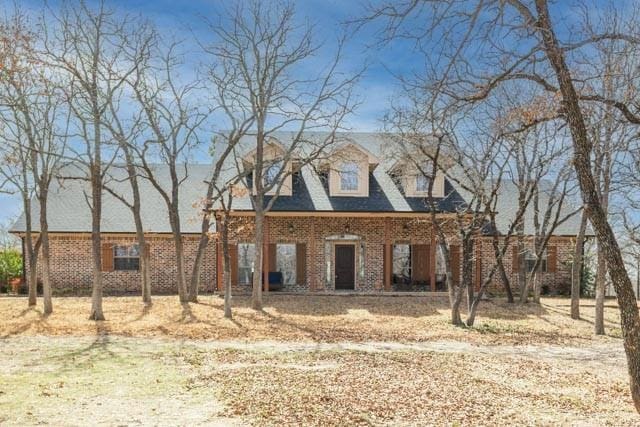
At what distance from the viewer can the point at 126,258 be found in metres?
23.1

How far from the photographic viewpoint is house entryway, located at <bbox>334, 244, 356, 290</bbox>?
22.9 m

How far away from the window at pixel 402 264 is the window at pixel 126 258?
10.3 metres

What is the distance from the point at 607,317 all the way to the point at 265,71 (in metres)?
12.5

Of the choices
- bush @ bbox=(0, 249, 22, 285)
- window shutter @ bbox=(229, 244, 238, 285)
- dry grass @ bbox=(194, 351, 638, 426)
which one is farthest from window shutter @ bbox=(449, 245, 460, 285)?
bush @ bbox=(0, 249, 22, 285)

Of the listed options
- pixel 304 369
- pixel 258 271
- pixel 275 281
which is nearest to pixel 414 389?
pixel 304 369

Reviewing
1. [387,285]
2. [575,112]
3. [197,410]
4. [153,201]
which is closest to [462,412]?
[197,410]

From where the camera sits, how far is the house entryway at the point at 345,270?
75.2 feet

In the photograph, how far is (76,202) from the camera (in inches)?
961

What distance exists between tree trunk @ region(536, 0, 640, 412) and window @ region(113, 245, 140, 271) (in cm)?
1939

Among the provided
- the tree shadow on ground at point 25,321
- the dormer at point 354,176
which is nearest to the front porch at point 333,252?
the dormer at point 354,176

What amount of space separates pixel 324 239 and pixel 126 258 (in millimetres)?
7897

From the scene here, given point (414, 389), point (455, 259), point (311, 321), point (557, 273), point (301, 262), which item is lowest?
point (311, 321)

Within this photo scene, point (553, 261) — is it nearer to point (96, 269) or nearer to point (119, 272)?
point (119, 272)

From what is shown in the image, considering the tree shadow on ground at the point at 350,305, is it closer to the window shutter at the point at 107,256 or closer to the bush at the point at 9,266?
the window shutter at the point at 107,256
